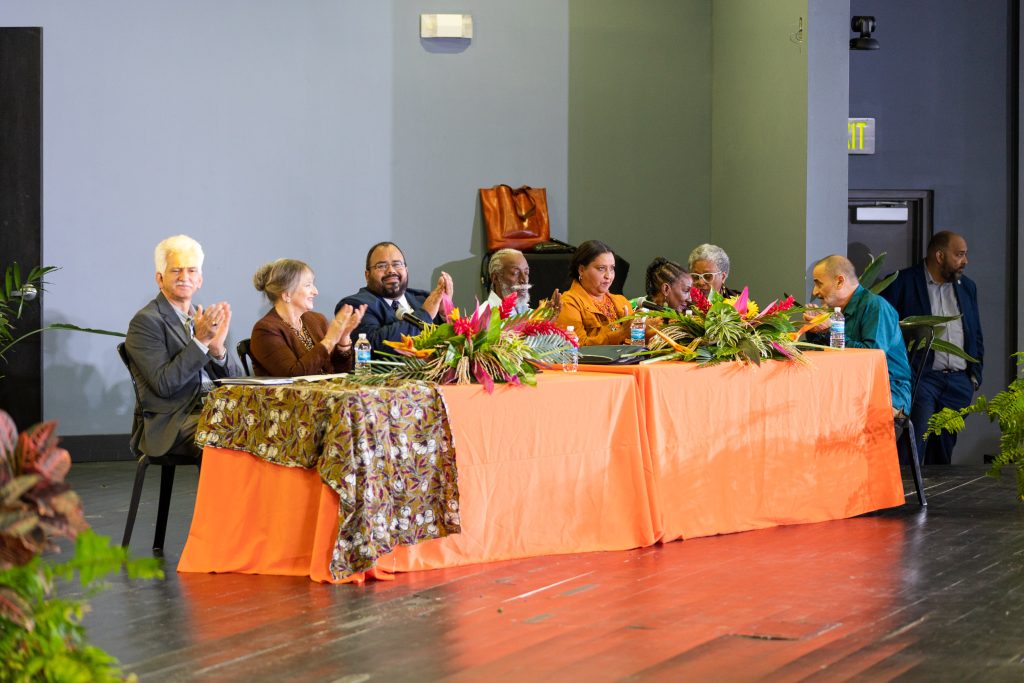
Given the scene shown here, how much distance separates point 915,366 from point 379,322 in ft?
8.55

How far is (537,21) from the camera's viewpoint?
807cm

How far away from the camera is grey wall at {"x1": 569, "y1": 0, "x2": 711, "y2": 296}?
8.15 metres

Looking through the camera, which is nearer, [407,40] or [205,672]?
[205,672]

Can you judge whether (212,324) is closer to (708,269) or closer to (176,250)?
(176,250)

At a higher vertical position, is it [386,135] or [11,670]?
[386,135]

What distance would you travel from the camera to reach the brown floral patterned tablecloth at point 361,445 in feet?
13.1

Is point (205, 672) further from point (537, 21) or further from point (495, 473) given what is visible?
point (537, 21)

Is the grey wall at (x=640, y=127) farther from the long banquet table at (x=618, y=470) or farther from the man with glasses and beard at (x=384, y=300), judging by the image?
the long banquet table at (x=618, y=470)

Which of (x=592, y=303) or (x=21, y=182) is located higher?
(x=21, y=182)

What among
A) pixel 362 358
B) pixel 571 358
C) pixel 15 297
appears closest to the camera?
pixel 362 358

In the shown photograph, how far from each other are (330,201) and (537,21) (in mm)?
1777

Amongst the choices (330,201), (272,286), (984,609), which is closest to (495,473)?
(272,286)

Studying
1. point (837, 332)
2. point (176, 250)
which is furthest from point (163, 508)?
point (837, 332)

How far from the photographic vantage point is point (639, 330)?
541 cm
